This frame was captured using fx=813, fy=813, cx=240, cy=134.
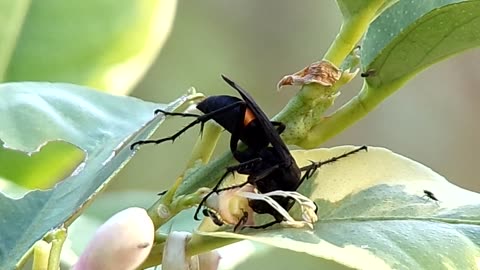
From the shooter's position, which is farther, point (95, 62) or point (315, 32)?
point (315, 32)

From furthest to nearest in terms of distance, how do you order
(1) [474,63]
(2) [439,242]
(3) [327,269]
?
1. (1) [474,63]
2. (3) [327,269]
3. (2) [439,242]

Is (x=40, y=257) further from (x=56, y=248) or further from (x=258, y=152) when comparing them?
(x=258, y=152)

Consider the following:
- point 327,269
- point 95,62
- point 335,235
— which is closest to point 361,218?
point 335,235

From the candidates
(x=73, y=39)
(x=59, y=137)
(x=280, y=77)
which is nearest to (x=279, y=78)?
(x=280, y=77)

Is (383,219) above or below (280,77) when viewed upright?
above

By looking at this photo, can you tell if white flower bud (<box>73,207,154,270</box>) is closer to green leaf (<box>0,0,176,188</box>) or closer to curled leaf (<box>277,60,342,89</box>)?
curled leaf (<box>277,60,342,89</box>)

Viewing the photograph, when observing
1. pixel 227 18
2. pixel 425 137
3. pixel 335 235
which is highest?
pixel 335 235

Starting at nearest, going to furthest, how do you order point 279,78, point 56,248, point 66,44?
1. point 56,248
2. point 66,44
3. point 279,78

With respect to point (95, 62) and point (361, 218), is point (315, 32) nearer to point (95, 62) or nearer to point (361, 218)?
point (95, 62)
